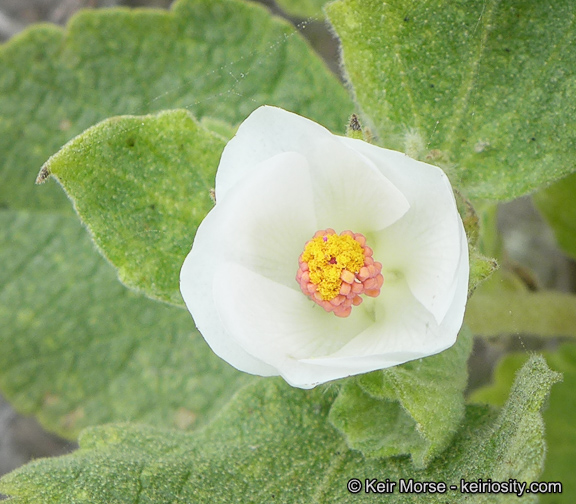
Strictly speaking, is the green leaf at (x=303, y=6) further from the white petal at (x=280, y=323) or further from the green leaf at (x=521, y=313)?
the white petal at (x=280, y=323)

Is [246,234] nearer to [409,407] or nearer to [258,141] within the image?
[258,141]

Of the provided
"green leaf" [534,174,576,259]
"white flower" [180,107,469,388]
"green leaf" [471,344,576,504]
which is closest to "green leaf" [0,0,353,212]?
"green leaf" [534,174,576,259]

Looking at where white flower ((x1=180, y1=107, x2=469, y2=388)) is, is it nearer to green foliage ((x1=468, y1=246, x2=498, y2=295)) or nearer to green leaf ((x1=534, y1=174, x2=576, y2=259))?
green foliage ((x1=468, y1=246, x2=498, y2=295))

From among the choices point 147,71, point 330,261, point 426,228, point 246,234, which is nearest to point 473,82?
point 426,228


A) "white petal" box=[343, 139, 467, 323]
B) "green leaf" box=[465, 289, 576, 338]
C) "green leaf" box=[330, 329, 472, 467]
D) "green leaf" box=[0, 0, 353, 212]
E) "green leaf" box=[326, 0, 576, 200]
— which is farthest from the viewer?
"green leaf" box=[0, 0, 353, 212]

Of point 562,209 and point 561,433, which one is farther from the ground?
point 562,209
